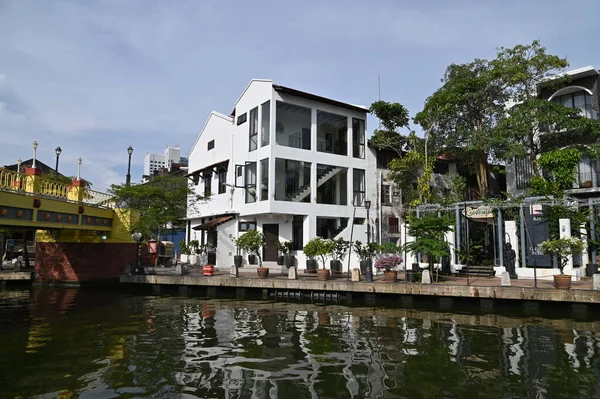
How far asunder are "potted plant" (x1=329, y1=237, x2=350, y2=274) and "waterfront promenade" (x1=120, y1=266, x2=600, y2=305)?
5.46 feet

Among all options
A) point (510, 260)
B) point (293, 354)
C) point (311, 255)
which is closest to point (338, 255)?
point (311, 255)

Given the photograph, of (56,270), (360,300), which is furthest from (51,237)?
(360,300)

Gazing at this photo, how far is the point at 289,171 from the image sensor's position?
2591cm

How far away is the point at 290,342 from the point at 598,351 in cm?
712

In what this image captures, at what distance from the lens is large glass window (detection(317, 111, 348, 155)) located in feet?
90.1

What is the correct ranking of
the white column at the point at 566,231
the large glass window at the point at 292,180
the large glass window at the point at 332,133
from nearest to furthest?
the white column at the point at 566,231 < the large glass window at the point at 292,180 < the large glass window at the point at 332,133

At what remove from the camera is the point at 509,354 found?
920 centimetres

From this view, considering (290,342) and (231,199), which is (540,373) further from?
(231,199)

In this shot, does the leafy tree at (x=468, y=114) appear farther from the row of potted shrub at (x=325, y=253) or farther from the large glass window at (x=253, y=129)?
the large glass window at (x=253, y=129)

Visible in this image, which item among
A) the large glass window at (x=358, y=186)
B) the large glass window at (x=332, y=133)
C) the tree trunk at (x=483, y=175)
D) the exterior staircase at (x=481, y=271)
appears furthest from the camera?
the large glass window at (x=358, y=186)

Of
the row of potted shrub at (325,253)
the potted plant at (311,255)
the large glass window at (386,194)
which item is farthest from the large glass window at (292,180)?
the large glass window at (386,194)

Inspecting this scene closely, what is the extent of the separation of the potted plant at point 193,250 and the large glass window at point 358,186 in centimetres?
1158

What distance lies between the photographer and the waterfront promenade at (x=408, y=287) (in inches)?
550

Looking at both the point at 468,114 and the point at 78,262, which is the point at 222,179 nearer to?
the point at 78,262
